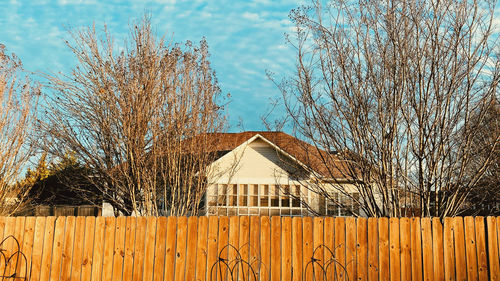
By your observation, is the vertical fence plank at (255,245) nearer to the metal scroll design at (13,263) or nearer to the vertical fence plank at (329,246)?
the vertical fence plank at (329,246)

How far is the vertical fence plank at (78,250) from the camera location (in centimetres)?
594

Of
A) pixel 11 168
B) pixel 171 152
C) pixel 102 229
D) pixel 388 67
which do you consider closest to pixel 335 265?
pixel 388 67

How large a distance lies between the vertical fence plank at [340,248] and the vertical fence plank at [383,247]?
13.6 inches

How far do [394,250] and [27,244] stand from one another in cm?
516

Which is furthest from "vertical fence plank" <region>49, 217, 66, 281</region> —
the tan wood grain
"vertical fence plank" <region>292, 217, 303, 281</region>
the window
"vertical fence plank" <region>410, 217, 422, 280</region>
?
the window

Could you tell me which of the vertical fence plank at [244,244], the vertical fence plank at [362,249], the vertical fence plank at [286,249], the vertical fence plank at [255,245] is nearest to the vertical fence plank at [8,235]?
the vertical fence plank at [244,244]

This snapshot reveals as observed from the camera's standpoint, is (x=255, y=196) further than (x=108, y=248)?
Yes

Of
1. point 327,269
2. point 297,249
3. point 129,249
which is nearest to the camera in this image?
point 327,269

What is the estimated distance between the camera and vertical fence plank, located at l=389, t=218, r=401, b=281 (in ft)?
18.2

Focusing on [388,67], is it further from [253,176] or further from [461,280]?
[253,176]

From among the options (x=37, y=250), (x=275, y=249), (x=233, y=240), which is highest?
(x=233, y=240)

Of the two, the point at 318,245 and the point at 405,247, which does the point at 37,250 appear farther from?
the point at 405,247

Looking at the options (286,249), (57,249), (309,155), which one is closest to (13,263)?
(57,249)

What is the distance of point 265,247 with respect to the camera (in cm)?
564
